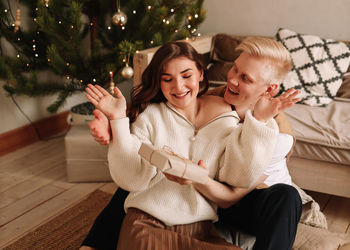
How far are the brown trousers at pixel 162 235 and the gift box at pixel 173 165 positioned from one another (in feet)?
0.66

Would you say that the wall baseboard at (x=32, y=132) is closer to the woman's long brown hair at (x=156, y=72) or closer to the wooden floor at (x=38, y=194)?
the wooden floor at (x=38, y=194)

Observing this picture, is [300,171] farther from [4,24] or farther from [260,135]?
[4,24]

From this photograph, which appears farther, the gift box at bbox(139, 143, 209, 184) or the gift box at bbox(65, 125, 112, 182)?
the gift box at bbox(65, 125, 112, 182)

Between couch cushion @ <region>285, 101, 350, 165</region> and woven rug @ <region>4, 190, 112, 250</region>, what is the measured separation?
1.00 m

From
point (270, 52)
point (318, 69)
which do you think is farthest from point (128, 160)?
point (318, 69)

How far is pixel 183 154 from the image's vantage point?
42.3 inches

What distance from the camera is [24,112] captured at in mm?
2262

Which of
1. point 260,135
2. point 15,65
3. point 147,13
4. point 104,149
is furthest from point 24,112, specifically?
point 260,135

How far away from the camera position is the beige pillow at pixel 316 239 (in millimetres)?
1302

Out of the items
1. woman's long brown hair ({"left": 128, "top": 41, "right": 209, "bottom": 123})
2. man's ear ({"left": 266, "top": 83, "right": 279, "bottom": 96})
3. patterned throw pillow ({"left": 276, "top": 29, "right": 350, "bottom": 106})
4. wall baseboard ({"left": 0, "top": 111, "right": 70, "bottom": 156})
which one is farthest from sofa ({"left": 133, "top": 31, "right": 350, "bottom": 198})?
wall baseboard ({"left": 0, "top": 111, "right": 70, "bottom": 156})

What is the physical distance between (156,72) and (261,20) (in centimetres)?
148

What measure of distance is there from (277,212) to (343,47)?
1311mm

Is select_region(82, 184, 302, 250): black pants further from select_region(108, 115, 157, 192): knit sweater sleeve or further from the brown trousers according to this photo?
select_region(108, 115, 157, 192): knit sweater sleeve

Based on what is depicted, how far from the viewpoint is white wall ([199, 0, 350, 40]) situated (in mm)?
2137
